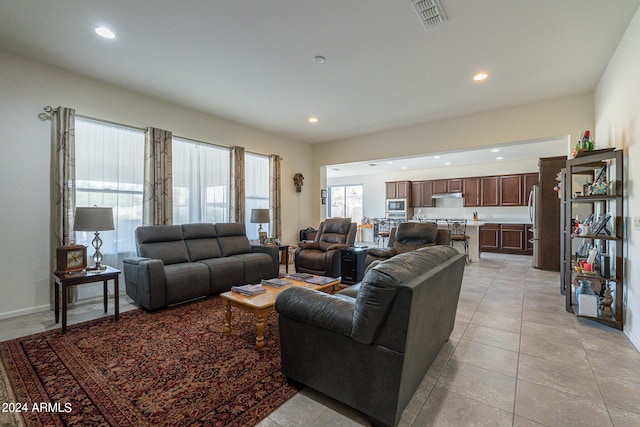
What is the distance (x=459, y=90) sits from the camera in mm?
3873

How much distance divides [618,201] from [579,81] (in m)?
1.83

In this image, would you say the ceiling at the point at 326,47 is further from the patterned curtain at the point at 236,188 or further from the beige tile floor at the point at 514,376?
the beige tile floor at the point at 514,376

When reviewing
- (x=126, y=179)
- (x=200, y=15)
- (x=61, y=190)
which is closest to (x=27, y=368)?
(x=61, y=190)

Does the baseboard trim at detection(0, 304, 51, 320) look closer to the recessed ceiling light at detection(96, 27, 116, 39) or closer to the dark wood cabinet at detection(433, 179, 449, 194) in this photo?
the recessed ceiling light at detection(96, 27, 116, 39)

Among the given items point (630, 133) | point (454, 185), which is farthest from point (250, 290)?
point (454, 185)

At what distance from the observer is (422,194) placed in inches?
374

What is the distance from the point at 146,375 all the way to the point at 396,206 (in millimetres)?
8760

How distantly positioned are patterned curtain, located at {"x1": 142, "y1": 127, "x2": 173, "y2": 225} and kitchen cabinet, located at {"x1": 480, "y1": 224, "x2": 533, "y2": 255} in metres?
8.12

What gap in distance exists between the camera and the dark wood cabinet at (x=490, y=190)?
26.8 feet

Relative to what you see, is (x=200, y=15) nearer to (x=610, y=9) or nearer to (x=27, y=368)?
(x=27, y=368)

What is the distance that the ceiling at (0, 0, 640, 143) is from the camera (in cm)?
236

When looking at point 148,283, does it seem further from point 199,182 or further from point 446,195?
point 446,195

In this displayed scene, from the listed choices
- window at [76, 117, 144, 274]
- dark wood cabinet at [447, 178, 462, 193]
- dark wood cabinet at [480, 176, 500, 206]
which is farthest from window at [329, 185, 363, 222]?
window at [76, 117, 144, 274]

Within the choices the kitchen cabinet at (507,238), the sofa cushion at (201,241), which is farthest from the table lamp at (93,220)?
the kitchen cabinet at (507,238)
